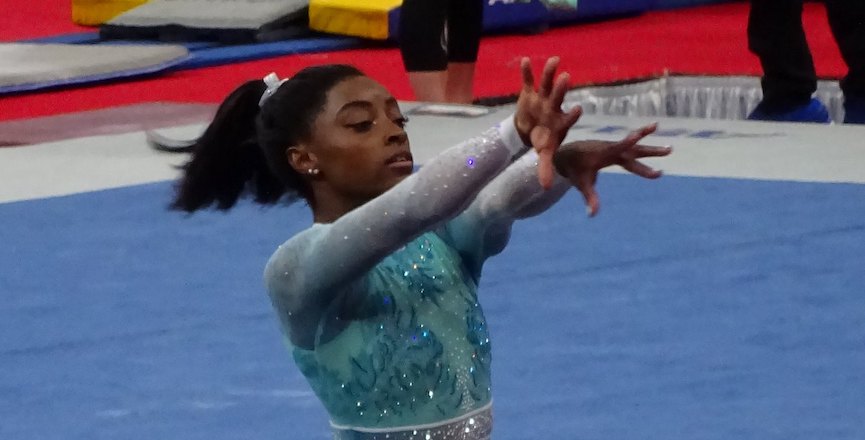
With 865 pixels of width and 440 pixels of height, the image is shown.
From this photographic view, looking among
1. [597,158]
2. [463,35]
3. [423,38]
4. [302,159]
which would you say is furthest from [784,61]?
[597,158]

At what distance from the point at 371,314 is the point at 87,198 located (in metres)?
2.67

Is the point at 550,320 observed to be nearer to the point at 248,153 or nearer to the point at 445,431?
the point at 248,153

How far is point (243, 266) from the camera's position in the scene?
362cm

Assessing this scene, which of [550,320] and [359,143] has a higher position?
[359,143]

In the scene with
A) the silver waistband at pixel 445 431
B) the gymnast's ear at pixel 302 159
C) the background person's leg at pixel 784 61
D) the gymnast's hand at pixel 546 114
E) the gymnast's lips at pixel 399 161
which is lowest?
the background person's leg at pixel 784 61

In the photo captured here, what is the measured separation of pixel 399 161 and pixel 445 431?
30 centimetres

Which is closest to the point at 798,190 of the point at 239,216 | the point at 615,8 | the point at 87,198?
the point at 239,216

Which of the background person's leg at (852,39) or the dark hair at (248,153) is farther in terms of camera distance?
the background person's leg at (852,39)

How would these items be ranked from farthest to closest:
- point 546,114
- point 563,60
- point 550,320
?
1. point 563,60
2. point 550,320
3. point 546,114

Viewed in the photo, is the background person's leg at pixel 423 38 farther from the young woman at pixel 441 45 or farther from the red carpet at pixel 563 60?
the red carpet at pixel 563 60

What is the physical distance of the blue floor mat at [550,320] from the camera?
262cm

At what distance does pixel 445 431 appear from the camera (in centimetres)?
182

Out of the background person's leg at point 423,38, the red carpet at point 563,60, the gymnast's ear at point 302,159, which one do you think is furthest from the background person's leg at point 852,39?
the gymnast's ear at point 302,159

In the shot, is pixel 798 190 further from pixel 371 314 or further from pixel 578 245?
pixel 371 314
